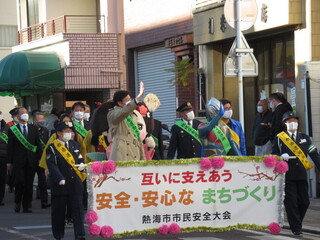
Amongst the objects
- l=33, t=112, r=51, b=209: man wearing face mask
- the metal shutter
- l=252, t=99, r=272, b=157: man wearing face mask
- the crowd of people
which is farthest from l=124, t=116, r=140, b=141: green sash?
the metal shutter

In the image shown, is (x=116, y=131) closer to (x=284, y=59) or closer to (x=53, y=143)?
(x=53, y=143)

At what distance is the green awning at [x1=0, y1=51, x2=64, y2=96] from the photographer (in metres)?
30.7

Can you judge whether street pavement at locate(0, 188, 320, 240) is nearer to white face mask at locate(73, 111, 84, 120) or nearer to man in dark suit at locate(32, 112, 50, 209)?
man in dark suit at locate(32, 112, 50, 209)

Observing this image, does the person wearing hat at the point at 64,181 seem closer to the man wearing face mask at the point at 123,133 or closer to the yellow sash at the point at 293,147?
the man wearing face mask at the point at 123,133

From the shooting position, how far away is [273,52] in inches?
785

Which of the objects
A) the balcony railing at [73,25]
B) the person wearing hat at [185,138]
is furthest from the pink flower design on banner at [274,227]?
the balcony railing at [73,25]

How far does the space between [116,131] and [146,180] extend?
1.53 metres

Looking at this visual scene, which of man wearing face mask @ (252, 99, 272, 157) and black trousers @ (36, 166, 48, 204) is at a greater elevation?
man wearing face mask @ (252, 99, 272, 157)

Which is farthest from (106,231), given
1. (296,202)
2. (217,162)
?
(296,202)

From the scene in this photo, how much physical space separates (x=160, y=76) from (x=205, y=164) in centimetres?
1494

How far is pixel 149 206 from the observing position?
433 inches

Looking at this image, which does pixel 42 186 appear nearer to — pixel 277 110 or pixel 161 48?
pixel 277 110

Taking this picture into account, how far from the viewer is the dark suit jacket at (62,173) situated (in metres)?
12.0

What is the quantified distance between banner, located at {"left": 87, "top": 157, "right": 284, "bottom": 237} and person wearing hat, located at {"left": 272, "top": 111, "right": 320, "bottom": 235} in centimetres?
99
